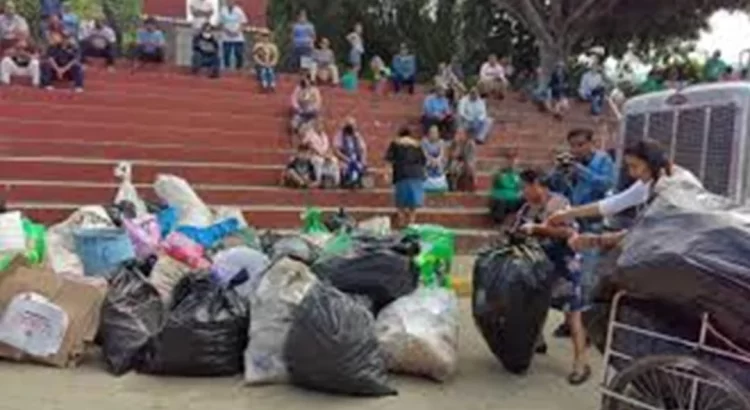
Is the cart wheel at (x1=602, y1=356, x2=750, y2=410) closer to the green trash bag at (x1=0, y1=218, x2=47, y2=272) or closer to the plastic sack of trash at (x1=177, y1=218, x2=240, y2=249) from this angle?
the green trash bag at (x1=0, y1=218, x2=47, y2=272)

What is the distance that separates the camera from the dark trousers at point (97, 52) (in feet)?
55.1

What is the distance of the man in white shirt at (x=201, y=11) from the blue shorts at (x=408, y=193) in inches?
288

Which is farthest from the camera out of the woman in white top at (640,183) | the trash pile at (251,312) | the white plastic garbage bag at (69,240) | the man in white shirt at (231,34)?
the man in white shirt at (231,34)

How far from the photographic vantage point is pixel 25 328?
6.45 metres

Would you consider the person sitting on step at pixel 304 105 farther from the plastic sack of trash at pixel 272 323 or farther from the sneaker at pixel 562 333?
the plastic sack of trash at pixel 272 323

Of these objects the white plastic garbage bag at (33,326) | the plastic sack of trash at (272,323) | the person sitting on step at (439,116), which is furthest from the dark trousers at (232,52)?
the plastic sack of trash at (272,323)

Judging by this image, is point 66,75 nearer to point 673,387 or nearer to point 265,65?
point 265,65

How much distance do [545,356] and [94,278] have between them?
2869 millimetres

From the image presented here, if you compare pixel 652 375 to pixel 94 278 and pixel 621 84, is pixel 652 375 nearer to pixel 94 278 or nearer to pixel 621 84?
pixel 94 278

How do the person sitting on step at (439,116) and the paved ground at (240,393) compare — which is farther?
the person sitting on step at (439,116)

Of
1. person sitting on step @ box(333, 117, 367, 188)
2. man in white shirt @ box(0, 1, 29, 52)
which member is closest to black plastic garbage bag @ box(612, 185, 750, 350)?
person sitting on step @ box(333, 117, 367, 188)

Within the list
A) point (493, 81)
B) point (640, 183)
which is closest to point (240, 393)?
point (640, 183)

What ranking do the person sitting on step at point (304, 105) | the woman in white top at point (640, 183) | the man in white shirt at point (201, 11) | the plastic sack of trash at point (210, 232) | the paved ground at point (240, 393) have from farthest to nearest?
the man in white shirt at point (201, 11), the person sitting on step at point (304, 105), the plastic sack of trash at point (210, 232), the paved ground at point (240, 393), the woman in white top at point (640, 183)

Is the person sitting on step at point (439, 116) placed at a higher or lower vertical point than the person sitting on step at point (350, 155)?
higher
